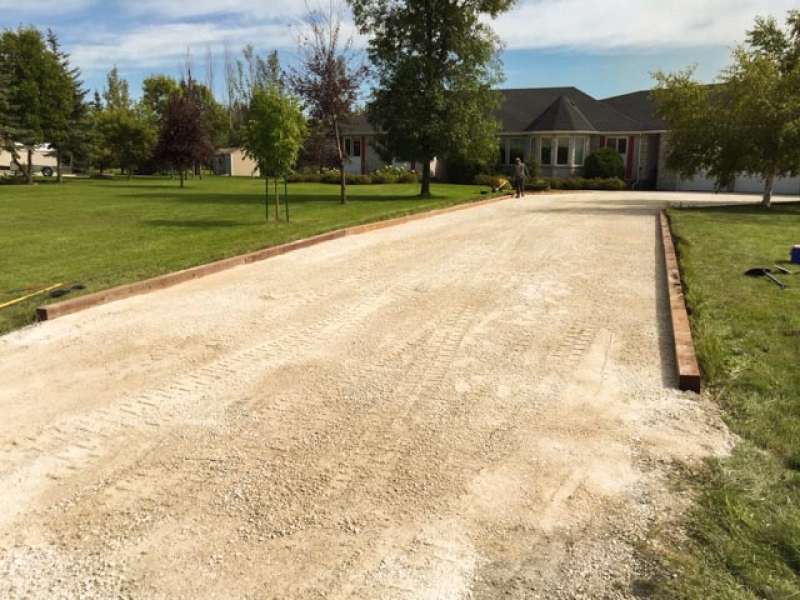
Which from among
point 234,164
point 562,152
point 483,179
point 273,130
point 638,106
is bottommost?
point 483,179

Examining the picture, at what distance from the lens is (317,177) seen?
42125 mm

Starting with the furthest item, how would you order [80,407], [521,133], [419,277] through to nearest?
[521,133] < [419,277] < [80,407]

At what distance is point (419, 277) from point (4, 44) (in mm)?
48873

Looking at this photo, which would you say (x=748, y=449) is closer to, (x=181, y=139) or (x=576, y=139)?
(x=181, y=139)

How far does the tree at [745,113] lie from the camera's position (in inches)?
796

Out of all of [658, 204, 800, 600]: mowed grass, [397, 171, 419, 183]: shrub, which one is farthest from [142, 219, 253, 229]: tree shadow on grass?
[397, 171, 419, 183]: shrub

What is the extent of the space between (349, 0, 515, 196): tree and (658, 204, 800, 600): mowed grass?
1824cm

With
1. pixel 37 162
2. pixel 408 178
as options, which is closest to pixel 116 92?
pixel 37 162

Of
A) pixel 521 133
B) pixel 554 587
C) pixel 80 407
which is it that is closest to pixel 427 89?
pixel 521 133

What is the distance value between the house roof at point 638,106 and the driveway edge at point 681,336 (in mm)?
33083

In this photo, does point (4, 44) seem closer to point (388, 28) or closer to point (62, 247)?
point (388, 28)

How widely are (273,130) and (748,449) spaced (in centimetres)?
1257

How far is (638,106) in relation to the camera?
41781 millimetres

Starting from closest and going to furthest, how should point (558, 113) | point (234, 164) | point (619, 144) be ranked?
point (619, 144), point (558, 113), point (234, 164)
